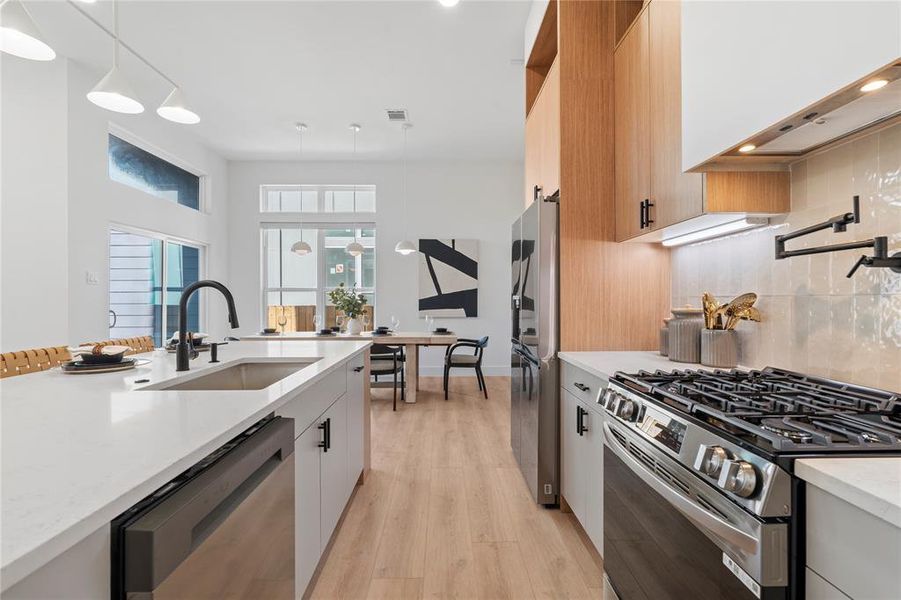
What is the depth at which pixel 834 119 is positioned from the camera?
4.04 ft

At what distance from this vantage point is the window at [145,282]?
469 cm

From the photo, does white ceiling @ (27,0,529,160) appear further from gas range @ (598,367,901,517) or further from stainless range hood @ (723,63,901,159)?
gas range @ (598,367,901,517)

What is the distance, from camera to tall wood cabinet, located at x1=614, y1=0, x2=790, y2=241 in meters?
1.65

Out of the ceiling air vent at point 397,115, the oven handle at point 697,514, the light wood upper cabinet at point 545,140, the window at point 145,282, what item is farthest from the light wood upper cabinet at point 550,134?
the window at point 145,282

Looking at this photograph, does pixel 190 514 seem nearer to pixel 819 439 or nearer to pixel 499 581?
pixel 819 439

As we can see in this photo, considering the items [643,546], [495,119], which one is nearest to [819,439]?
[643,546]

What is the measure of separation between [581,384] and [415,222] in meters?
5.10

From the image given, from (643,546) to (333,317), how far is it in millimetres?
5967

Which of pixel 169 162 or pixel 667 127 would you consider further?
pixel 169 162

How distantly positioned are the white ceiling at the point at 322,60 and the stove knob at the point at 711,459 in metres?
3.29

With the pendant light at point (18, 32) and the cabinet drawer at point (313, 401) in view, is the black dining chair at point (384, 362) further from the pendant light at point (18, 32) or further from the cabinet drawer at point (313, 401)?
the pendant light at point (18, 32)

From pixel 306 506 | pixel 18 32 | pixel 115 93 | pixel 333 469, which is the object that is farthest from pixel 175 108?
pixel 306 506

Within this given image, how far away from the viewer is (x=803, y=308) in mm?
1588

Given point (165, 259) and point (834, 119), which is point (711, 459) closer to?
point (834, 119)
